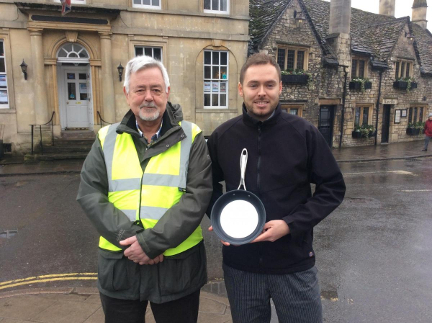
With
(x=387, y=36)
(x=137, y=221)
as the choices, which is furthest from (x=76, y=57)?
(x=387, y=36)

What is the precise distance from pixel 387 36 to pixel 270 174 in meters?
22.7

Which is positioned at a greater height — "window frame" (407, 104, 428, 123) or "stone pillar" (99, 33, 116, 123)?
"stone pillar" (99, 33, 116, 123)

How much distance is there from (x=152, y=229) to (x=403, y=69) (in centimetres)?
2336

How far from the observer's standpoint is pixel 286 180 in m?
2.20

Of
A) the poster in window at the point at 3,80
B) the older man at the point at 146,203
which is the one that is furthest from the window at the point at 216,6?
the older man at the point at 146,203

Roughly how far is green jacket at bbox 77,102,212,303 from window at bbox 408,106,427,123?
77.8 ft

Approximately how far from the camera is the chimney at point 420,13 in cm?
2739

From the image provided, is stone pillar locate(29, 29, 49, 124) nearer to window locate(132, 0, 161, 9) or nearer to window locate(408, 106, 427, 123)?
window locate(132, 0, 161, 9)

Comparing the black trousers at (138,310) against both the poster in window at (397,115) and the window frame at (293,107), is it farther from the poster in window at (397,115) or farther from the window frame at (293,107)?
the poster in window at (397,115)

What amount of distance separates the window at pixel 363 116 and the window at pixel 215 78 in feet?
26.7

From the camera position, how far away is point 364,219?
21.9 ft

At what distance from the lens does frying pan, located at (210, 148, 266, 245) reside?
83.0 inches

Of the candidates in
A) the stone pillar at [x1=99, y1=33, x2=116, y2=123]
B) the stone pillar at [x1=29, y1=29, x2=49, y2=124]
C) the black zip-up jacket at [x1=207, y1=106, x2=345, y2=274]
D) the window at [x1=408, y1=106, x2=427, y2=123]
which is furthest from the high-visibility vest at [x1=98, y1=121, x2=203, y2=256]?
the window at [x1=408, y1=106, x2=427, y2=123]

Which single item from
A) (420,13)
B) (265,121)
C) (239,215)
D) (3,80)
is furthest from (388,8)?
(239,215)
